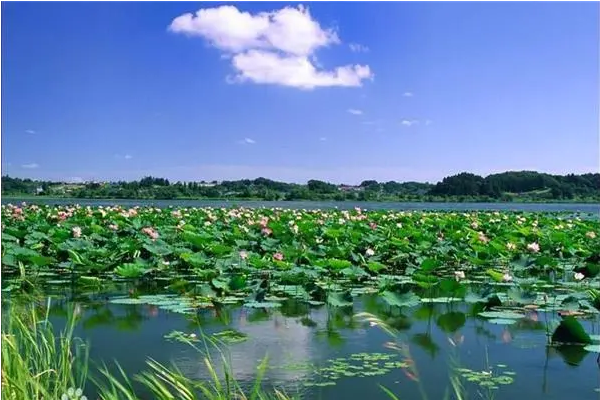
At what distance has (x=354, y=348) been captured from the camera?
141 inches

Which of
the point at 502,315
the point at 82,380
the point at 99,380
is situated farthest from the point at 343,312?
the point at 82,380

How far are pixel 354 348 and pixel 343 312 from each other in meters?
0.92

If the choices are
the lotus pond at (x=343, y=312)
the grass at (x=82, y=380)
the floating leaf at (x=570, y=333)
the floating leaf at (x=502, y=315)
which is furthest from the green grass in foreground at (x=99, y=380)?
the floating leaf at (x=502, y=315)

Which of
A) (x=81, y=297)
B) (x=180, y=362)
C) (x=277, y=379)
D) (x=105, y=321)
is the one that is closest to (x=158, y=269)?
(x=81, y=297)

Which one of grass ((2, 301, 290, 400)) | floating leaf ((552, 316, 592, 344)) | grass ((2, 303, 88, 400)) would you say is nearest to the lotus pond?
floating leaf ((552, 316, 592, 344))

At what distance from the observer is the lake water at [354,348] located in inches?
117

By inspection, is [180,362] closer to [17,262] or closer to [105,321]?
[105,321]

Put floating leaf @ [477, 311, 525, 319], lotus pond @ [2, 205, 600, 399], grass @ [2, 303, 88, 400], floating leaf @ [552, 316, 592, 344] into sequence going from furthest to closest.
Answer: floating leaf @ [477, 311, 525, 319] < floating leaf @ [552, 316, 592, 344] < lotus pond @ [2, 205, 600, 399] < grass @ [2, 303, 88, 400]

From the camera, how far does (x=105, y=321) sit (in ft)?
13.9

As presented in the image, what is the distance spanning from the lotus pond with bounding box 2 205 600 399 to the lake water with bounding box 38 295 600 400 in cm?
1

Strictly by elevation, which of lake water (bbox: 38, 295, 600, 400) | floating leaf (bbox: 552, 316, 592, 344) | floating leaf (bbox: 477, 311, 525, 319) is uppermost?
floating leaf (bbox: 552, 316, 592, 344)

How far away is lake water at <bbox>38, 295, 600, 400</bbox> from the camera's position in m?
2.98

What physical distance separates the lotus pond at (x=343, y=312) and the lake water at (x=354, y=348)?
0.04 feet

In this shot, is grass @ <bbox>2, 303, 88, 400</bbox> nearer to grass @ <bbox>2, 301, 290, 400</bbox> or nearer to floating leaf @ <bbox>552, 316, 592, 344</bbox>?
grass @ <bbox>2, 301, 290, 400</bbox>
